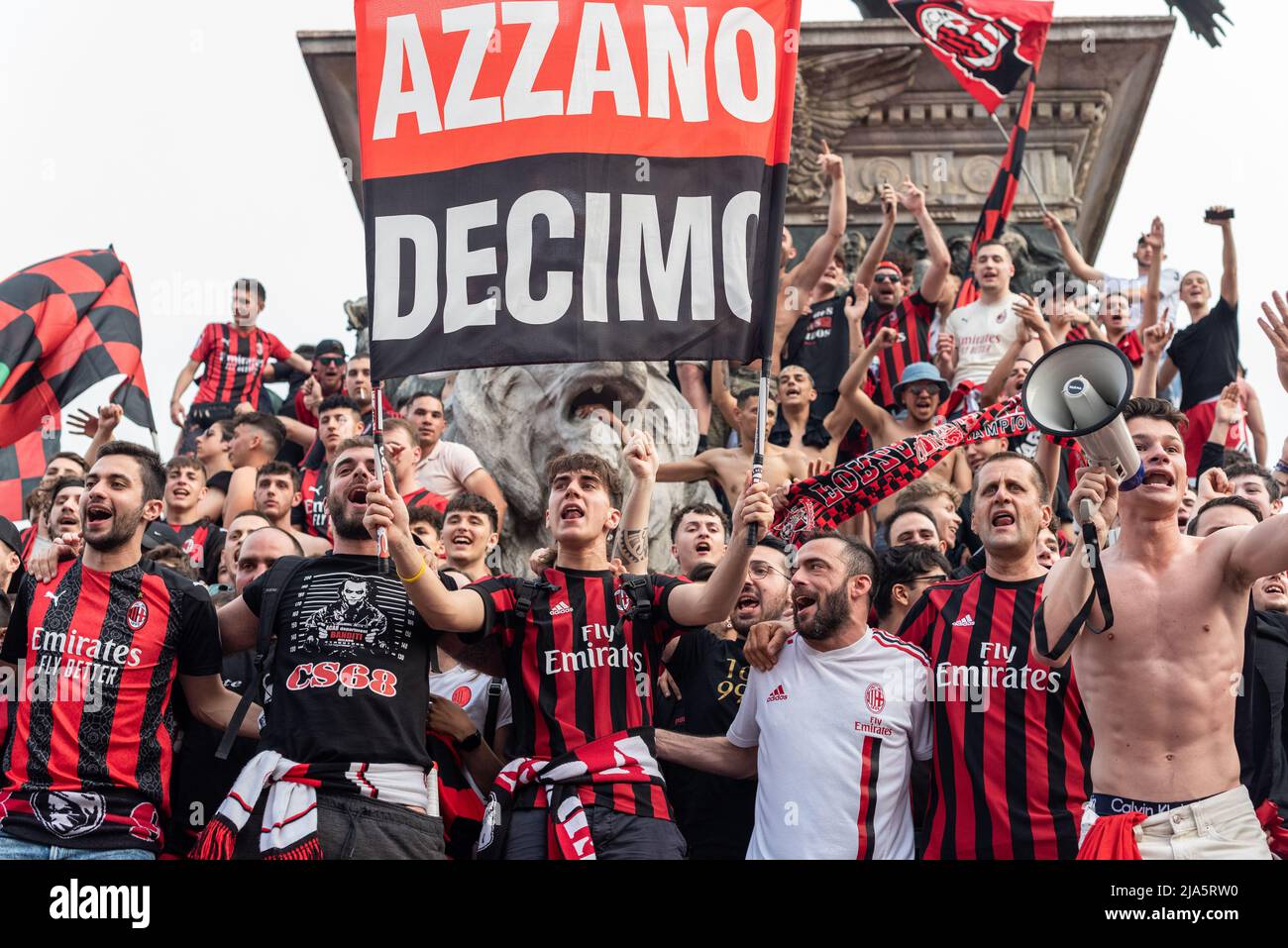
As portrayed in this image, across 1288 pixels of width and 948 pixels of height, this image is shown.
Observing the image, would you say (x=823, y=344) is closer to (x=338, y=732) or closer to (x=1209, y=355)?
(x=1209, y=355)

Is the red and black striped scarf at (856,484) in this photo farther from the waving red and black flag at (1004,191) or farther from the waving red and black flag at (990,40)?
the waving red and black flag at (990,40)

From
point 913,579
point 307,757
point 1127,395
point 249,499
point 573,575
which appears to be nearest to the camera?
point 1127,395

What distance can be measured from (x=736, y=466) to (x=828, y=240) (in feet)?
7.72

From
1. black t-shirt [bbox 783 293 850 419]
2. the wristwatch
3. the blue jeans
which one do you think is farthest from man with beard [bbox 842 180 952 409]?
the blue jeans

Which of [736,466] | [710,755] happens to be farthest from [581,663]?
[736,466]

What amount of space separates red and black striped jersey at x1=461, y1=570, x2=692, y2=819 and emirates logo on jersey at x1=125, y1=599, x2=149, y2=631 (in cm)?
122

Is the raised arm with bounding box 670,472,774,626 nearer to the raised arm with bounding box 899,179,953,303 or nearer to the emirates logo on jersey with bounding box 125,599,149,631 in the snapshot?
the emirates logo on jersey with bounding box 125,599,149,631

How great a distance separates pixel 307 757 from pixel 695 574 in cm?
238

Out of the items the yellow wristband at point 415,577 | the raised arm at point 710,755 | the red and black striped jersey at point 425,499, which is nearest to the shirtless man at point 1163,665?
the raised arm at point 710,755

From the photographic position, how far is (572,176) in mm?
6141

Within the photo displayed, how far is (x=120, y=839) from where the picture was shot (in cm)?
539

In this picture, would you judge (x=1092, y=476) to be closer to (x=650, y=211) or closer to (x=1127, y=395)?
(x=1127, y=395)

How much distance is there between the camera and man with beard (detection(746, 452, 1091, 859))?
548 centimetres
